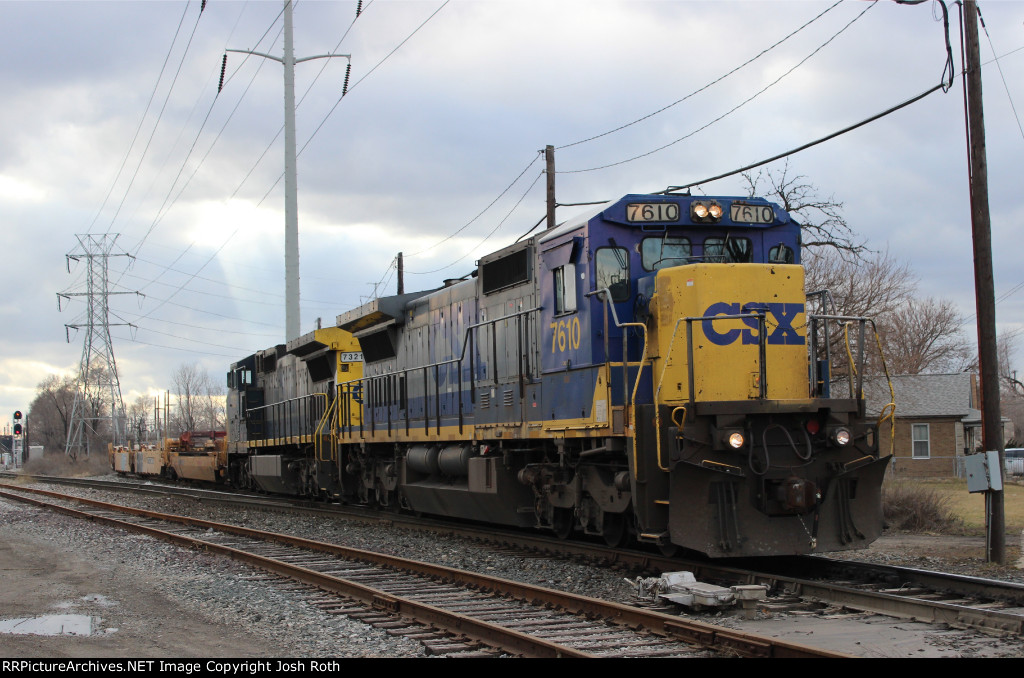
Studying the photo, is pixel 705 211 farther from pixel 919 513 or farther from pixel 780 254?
pixel 919 513

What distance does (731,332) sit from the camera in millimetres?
9031

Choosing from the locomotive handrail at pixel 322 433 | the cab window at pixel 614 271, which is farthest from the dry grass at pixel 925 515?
the locomotive handrail at pixel 322 433

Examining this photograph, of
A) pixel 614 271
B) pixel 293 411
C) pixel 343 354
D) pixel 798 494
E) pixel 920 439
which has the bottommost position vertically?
pixel 920 439

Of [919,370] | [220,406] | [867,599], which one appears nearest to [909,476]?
[919,370]

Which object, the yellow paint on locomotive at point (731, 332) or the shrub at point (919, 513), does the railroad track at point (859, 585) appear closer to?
the yellow paint on locomotive at point (731, 332)

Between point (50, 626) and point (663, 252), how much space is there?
6581 millimetres

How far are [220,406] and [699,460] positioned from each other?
118 meters

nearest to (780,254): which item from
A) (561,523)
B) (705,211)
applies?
(705,211)

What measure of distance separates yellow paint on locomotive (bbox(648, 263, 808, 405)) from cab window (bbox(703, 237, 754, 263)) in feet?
2.37

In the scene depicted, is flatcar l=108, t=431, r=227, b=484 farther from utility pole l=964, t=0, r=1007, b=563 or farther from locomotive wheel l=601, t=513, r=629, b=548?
utility pole l=964, t=0, r=1007, b=563

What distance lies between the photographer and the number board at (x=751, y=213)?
9.95 m

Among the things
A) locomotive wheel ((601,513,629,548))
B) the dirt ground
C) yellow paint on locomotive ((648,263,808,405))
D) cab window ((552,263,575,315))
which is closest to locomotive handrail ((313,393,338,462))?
the dirt ground

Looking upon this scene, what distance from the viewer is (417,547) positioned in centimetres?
1198

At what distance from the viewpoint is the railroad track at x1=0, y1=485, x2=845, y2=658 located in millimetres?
6023
